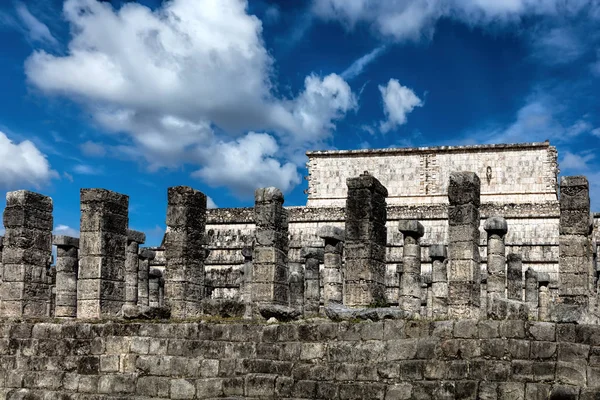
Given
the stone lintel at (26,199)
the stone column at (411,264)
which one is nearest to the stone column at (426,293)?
the stone column at (411,264)

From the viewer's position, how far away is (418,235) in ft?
69.4

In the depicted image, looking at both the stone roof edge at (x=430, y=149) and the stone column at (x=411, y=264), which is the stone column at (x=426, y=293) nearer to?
the stone column at (x=411, y=264)

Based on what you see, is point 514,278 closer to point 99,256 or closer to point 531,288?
point 531,288

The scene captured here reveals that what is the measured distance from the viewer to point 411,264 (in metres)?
21.5

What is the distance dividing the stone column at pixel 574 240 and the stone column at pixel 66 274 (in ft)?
37.2

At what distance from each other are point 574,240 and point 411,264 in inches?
223

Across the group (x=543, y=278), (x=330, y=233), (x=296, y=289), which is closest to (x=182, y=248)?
(x=330, y=233)

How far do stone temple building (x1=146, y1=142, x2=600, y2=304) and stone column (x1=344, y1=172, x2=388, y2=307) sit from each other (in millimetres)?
17473

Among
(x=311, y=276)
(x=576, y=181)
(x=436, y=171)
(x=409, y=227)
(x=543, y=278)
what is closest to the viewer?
(x=576, y=181)

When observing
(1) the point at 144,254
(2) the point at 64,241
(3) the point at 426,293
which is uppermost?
(1) the point at 144,254

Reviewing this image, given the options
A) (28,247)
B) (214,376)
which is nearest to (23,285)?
(28,247)

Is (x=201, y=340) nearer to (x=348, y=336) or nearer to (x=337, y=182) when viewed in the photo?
(x=348, y=336)

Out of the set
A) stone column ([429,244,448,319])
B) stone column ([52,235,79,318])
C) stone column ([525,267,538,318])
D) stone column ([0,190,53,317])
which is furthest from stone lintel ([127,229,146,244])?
stone column ([525,267,538,318])

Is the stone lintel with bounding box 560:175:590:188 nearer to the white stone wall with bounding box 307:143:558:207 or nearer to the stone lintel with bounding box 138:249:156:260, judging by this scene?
the stone lintel with bounding box 138:249:156:260
